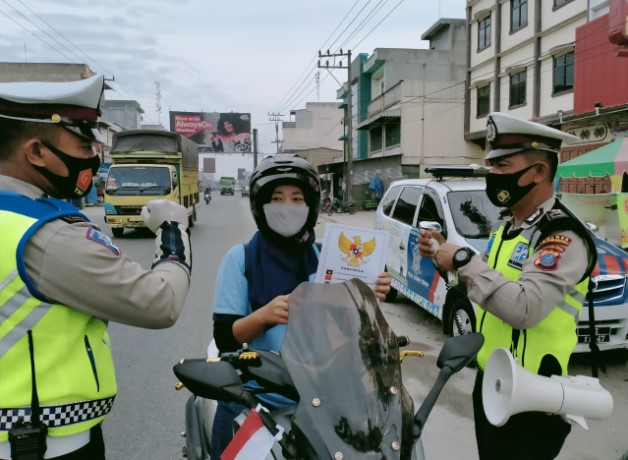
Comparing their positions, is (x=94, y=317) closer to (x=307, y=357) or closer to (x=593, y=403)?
(x=307, y=357)

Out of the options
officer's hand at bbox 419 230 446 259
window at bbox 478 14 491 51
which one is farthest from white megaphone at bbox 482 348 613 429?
window at bbox 478 14 491 51

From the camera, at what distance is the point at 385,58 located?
1432 inches

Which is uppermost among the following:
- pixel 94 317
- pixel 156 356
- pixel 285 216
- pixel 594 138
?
pixel 594 138

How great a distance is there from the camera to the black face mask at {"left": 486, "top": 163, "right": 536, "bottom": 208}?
2.29 m

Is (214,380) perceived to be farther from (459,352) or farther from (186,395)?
(186,395)

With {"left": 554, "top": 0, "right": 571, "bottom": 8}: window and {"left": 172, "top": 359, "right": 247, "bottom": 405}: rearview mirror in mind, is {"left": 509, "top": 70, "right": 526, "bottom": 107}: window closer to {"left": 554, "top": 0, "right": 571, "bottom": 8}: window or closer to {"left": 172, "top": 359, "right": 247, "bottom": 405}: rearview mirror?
{"left": 554, "top": 0, "right": 571, "bottom": 8}: window

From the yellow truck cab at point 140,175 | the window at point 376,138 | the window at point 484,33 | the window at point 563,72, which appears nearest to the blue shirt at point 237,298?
the yellow truck cab at point 140,175

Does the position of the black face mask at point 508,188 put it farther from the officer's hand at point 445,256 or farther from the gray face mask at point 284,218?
the gray face mask at point 284,218

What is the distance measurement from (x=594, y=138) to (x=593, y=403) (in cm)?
1724

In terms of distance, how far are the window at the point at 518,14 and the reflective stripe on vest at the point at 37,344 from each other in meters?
23.9

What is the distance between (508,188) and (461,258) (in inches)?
16.9

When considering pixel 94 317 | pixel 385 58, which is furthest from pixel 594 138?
pixel 385 58

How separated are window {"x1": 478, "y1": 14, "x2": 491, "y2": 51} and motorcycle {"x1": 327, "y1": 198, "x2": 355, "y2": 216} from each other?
1057 centimetres

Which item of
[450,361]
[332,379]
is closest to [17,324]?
[332,379]
